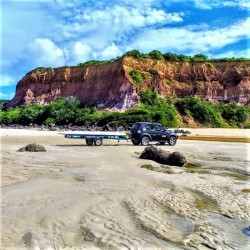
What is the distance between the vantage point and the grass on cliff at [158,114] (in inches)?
2579

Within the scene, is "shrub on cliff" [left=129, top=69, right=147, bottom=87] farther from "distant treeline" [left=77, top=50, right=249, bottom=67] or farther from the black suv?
the black suv

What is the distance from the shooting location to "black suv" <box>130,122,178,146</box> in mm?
27344

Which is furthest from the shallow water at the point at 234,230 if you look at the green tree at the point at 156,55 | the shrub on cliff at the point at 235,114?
the green tree at the point at 156,55

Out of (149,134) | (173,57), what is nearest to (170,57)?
(173,57)

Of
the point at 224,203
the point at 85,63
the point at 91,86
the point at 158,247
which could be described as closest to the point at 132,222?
the point at 158,247

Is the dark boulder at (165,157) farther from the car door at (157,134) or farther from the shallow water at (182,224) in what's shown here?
the car door at (157,134)

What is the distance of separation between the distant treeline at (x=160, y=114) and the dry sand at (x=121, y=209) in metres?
50.7

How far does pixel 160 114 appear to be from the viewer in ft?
215

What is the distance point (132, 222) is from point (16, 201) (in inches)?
103

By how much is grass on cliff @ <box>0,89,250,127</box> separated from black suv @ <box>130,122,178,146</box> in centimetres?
3480

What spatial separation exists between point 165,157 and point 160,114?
Answer: 1935 inches

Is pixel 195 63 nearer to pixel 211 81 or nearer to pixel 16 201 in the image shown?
pixel 211 81

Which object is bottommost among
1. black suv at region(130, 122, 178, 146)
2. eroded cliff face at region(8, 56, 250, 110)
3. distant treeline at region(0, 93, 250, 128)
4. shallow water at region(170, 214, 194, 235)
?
shallow water at region(170, 214, 194, 235)

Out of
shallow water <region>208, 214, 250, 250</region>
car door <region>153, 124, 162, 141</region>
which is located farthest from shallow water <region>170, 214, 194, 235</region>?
car door <region>153, 124, 162, 141</region>
